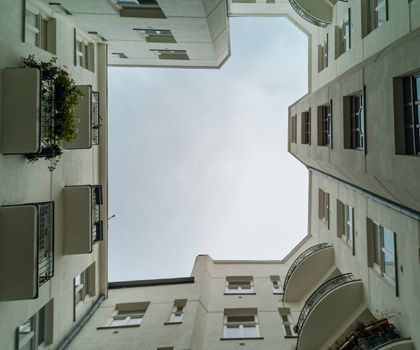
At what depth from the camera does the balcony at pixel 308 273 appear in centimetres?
1590

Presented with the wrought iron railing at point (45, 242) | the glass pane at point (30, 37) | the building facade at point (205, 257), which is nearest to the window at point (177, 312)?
the building facade at point (205, 257)

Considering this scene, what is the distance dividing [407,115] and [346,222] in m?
8.01

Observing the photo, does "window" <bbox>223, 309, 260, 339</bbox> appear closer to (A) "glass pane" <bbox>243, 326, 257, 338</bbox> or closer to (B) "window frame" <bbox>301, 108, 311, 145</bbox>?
(A) "glass pane" <bbox>243, 326, 257, 338</bbox>

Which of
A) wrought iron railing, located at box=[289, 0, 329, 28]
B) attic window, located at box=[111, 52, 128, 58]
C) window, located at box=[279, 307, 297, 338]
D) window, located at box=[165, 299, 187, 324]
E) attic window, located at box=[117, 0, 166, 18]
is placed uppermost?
wrought iron railing, located at box=[289, 0, 329, 28]

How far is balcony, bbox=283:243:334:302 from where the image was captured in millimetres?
15898

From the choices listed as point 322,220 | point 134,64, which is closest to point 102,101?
point 134,64

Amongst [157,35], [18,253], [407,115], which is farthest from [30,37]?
[407,115]

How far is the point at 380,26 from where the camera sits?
10.4 metres

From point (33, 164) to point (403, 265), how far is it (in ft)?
36.6

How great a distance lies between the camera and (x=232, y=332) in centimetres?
1400

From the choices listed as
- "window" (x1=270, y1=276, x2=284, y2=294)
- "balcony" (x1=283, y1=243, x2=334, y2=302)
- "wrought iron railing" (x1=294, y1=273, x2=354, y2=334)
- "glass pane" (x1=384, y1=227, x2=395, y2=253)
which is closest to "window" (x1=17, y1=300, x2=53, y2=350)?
"wrought iron railing" (x1=294, y1=273, x2=354, y2=334)

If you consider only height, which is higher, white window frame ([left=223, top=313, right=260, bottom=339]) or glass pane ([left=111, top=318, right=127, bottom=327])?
glass pane ([left=111, top=318, right=127, bottom=327])

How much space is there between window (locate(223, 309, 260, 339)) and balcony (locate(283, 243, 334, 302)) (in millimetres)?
1973

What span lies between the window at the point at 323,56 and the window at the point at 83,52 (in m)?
11.6
